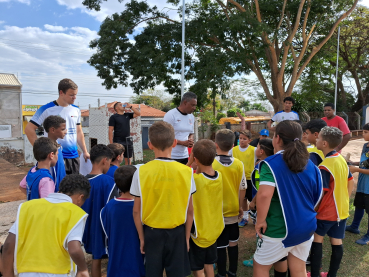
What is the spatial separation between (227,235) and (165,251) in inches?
37.1

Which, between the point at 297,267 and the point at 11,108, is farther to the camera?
the point at 11,108

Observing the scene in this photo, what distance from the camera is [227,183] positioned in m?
2.84

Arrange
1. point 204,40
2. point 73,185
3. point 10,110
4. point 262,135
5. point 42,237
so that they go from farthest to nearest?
point 10,110 → point 204,40 → point 262,135 → point 73,185 → point 42,237

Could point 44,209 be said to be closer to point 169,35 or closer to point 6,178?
point 6,178

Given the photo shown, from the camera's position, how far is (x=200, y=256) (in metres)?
2.52

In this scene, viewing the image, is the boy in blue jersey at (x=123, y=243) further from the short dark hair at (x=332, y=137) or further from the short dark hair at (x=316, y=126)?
the short dark hair at (x=316, y=126)

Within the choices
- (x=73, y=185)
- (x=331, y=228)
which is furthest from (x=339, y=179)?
(x=73, y=185)

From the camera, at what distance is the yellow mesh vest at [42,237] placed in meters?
1.75

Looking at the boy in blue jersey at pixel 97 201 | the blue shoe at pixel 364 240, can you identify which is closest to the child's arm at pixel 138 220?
the boy in blue jersey at pixel 97 201

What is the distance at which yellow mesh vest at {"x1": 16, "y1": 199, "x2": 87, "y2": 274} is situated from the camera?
1.75m

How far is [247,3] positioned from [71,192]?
1255 cm

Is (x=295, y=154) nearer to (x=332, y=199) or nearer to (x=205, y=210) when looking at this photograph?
(x=205, y=210)

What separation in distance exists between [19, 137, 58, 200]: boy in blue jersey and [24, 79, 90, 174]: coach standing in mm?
974

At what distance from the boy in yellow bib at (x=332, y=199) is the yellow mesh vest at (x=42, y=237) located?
2371 millimetres
